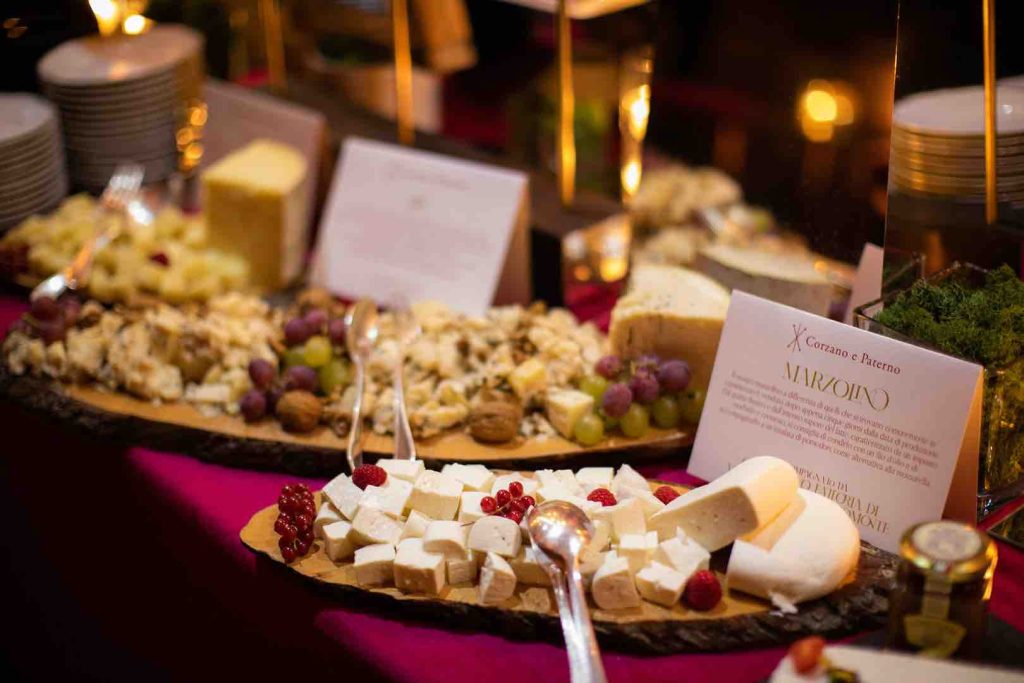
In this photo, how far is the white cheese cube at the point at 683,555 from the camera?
125 cm

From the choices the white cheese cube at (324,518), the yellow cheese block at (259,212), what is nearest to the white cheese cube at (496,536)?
the white cheese cube at (324,518)

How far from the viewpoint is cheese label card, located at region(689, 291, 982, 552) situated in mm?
1293

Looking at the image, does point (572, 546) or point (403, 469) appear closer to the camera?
point (572, 546)

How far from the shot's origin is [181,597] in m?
1.73

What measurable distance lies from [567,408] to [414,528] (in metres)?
0.39

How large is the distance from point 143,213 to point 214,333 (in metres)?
0.89

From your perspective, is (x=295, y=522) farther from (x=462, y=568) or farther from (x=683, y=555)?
(x=683, y=555)

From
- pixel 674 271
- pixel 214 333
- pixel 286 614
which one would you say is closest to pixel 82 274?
pixel 214 333

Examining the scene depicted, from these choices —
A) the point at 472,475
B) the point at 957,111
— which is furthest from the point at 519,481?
the point at 957,111

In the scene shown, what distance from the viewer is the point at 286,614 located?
143cm

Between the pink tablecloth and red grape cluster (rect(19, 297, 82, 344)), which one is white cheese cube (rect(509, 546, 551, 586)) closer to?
the pink tablecloth

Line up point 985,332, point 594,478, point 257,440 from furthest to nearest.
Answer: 1. point 257,440
2. point 594,478
3. point 985,332

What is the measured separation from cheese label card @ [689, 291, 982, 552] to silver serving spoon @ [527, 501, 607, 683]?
349 millimetres

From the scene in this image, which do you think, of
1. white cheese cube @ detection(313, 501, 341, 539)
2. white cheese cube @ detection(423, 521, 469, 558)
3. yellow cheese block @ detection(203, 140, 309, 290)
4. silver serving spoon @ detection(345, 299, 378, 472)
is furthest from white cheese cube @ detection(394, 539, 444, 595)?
yellow cheese block @ detection(203, 140, 309, 290)
